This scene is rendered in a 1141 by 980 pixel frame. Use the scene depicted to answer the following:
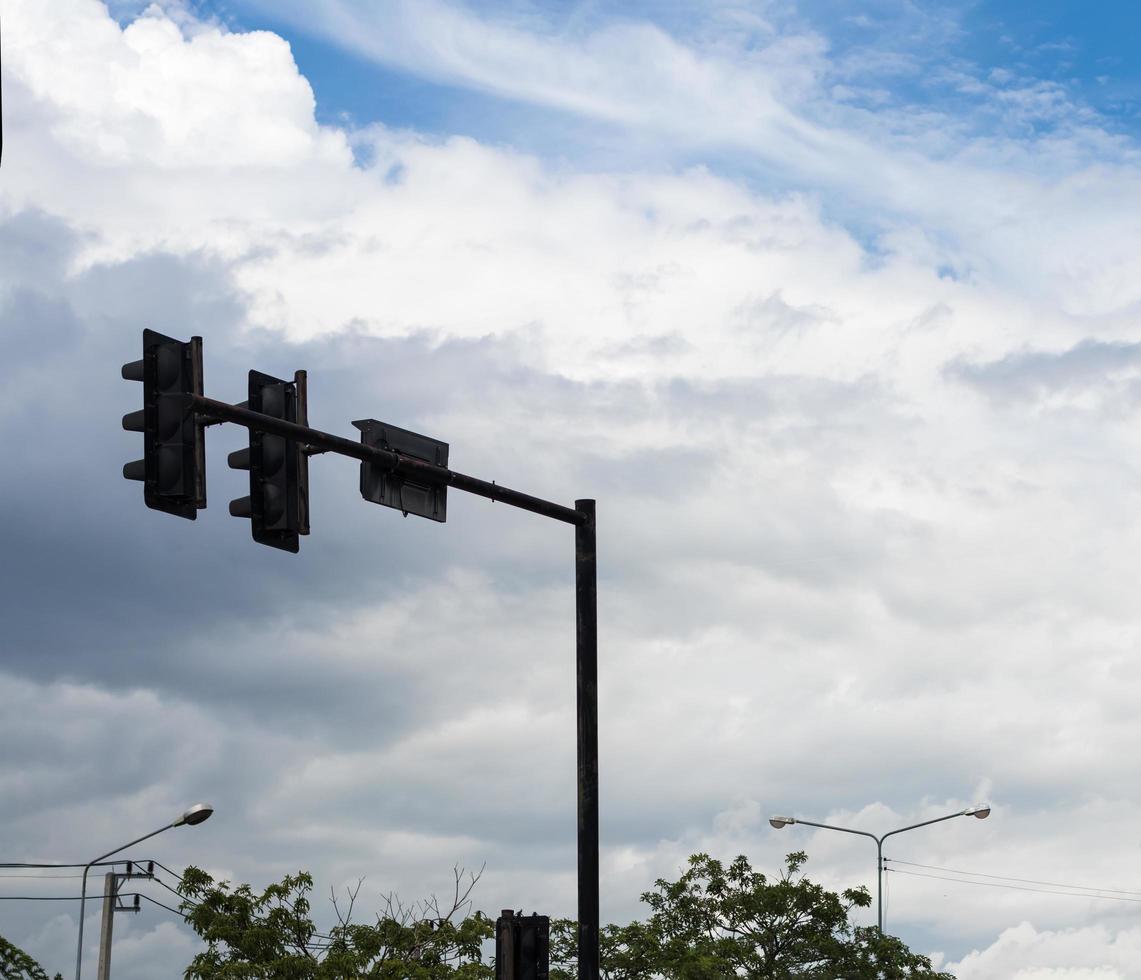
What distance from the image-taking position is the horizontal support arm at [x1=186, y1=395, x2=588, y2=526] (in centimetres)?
1120

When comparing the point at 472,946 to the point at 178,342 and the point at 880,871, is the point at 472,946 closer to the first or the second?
the point at 880,871

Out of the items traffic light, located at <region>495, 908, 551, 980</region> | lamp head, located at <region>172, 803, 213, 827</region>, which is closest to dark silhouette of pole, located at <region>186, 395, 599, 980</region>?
traffic light, located at <region>495, 908, 551, 980</region>

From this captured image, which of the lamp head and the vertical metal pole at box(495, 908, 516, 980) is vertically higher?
the lamp head

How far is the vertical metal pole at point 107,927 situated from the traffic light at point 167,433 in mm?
33854

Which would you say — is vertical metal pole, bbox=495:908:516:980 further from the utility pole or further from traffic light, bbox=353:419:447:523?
traffic light, bbox=353:419:447:523

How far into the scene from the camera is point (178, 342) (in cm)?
1109

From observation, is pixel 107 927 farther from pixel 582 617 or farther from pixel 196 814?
pixel 582 617

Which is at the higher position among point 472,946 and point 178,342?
point 178,342

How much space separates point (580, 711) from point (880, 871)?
3892 cm

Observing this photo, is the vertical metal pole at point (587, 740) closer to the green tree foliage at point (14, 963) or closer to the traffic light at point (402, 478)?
the traffic light at point (402, 478)

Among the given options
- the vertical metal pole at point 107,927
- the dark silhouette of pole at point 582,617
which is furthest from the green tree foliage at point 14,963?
the dark silhouette of pole at point 582,617

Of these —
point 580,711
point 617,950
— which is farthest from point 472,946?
point 580,711

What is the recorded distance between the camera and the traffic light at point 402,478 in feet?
41.2

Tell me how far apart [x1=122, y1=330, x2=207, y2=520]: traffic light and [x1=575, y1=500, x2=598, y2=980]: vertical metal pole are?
4.08 m
